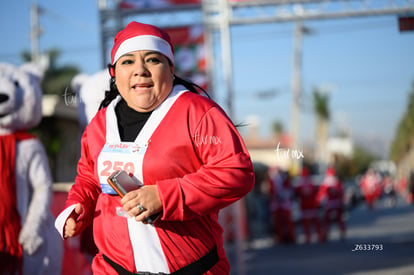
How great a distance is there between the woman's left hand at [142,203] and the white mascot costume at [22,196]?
207cm

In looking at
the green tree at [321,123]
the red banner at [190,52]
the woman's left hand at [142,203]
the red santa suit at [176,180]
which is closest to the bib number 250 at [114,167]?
the red santa suit at [176,180]

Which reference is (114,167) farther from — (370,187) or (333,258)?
(370,187)

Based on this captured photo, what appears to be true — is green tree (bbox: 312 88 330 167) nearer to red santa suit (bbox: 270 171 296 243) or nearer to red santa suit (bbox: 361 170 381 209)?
red santa suit (bbox: 361 170 381 209)

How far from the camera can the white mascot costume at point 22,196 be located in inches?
153

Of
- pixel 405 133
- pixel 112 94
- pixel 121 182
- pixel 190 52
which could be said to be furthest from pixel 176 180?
pixel 190 52

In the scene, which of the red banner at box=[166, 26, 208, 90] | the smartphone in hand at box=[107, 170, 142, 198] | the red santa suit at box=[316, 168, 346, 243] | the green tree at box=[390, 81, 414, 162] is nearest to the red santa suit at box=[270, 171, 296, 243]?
the red santa suit at box=[316, 168, 346, 243]

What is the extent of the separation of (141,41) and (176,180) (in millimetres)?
619

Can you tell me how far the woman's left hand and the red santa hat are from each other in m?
0.62

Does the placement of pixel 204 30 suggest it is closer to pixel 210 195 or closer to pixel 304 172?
Answer: pixel 210 195

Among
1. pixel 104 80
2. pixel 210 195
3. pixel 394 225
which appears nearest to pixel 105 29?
pixel 104 80

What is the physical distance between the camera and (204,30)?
712 centimetres

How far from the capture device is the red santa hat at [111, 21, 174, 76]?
2357mm

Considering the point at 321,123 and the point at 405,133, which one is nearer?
the point at 405,133

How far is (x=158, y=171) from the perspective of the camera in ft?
7.30
